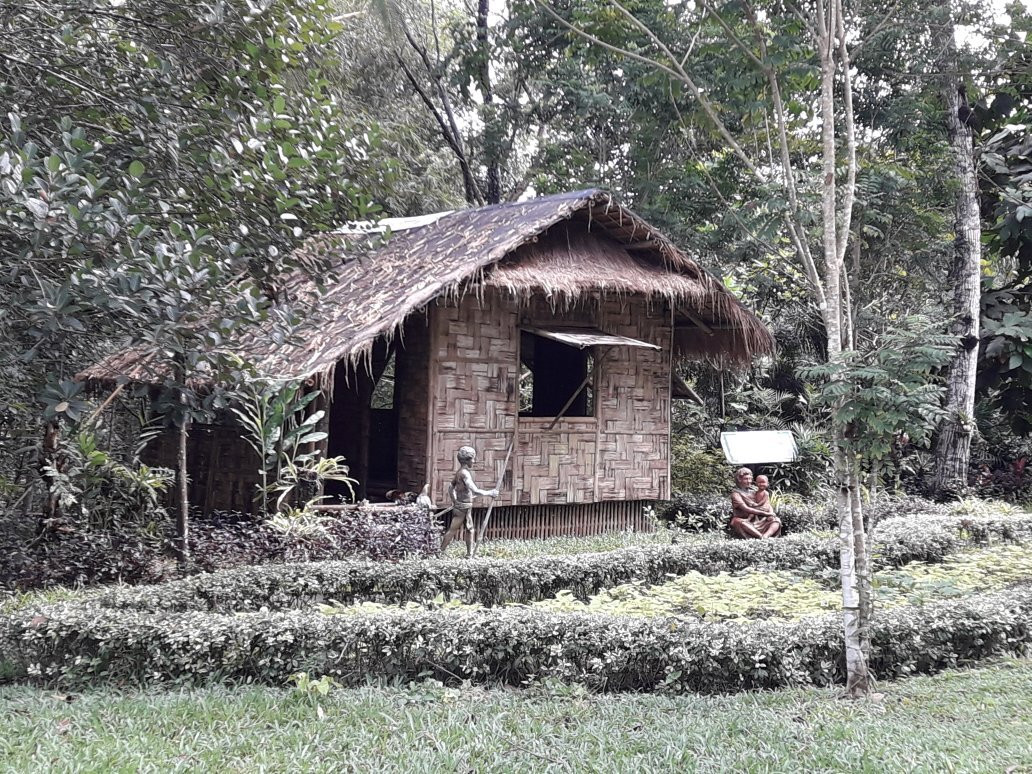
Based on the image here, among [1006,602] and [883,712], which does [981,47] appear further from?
[883,712]

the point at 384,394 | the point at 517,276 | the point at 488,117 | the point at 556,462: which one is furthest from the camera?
the point at 488,117

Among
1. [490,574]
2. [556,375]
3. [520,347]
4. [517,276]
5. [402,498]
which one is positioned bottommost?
[490,574]

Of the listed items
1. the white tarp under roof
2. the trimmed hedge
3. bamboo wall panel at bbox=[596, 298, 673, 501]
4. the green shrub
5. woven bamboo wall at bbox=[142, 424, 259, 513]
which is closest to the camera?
the trimmed hedge

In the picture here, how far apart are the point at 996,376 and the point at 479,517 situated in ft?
30.0

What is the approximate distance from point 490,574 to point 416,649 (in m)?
2.21

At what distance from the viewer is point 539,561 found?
7547 mm

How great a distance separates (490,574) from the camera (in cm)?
728

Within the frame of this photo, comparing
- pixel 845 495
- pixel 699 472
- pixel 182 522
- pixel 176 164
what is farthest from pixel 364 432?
pixel 845 495

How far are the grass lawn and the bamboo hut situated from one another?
16.8ft

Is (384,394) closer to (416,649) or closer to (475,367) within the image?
(475,367)

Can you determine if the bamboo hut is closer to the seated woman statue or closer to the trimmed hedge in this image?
the trimmed hedge

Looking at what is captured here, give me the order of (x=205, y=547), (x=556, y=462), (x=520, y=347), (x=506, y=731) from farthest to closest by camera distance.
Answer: (x=520, y=347)
(x=556, y=462)
(x=205, y=547)
(x=506, y=731)

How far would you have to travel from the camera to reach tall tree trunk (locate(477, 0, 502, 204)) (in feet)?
59.8

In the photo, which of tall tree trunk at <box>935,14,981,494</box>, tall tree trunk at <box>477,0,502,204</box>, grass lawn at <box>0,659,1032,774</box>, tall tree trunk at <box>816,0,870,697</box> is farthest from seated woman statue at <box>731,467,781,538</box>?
tall tree trunk at <box>477,0,502,204</box>
